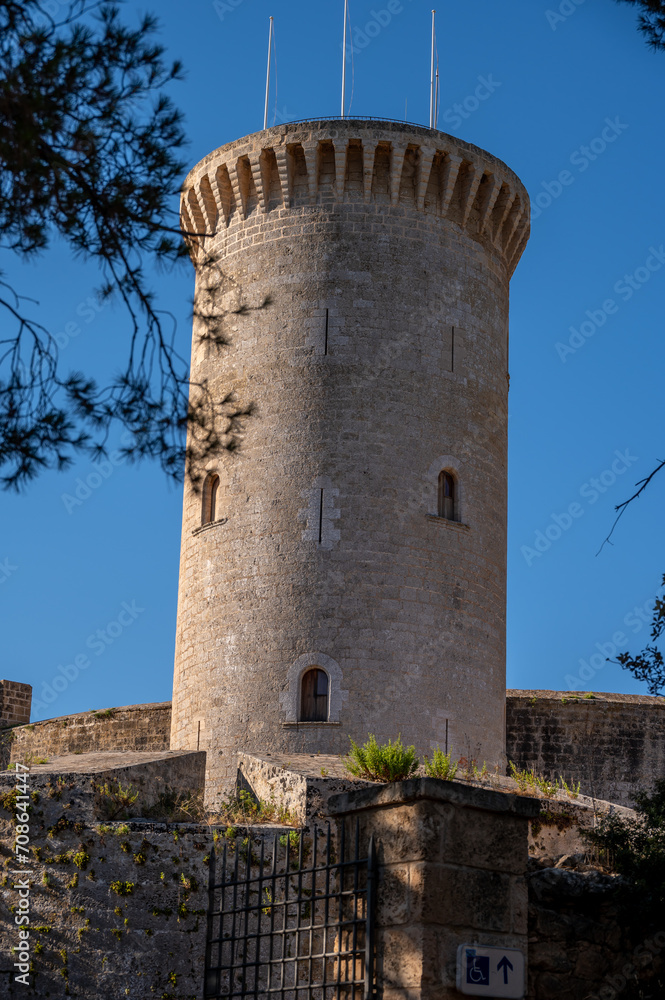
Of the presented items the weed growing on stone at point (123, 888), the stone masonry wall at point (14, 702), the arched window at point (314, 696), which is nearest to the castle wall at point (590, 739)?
the arched window at point (314, 696)

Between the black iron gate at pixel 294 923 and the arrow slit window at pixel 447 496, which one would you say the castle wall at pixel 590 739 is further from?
the black iron gate at pixel 294 923

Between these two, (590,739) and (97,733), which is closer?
(590,739)

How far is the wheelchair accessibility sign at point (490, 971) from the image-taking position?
7496 mm

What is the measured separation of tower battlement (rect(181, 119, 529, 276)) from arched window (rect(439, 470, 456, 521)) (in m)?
3.77

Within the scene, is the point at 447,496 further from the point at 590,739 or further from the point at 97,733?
the point at 97,733

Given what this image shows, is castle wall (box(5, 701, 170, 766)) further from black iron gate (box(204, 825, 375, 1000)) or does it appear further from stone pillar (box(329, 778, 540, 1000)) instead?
stone pillar (box(329, 778, 540, 1000))

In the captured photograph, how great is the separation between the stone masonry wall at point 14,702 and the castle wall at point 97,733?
4.36 ft

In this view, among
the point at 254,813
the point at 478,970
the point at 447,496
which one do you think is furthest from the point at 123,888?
the point at 447,496

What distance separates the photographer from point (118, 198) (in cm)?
785

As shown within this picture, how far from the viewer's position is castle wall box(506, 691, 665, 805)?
19297mm

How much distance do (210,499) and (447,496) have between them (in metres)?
3.22

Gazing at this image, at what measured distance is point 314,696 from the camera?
54.5 feet

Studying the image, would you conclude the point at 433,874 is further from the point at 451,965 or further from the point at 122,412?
the point at 122,412

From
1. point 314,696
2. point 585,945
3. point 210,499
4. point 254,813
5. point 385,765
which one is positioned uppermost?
point 210,499
